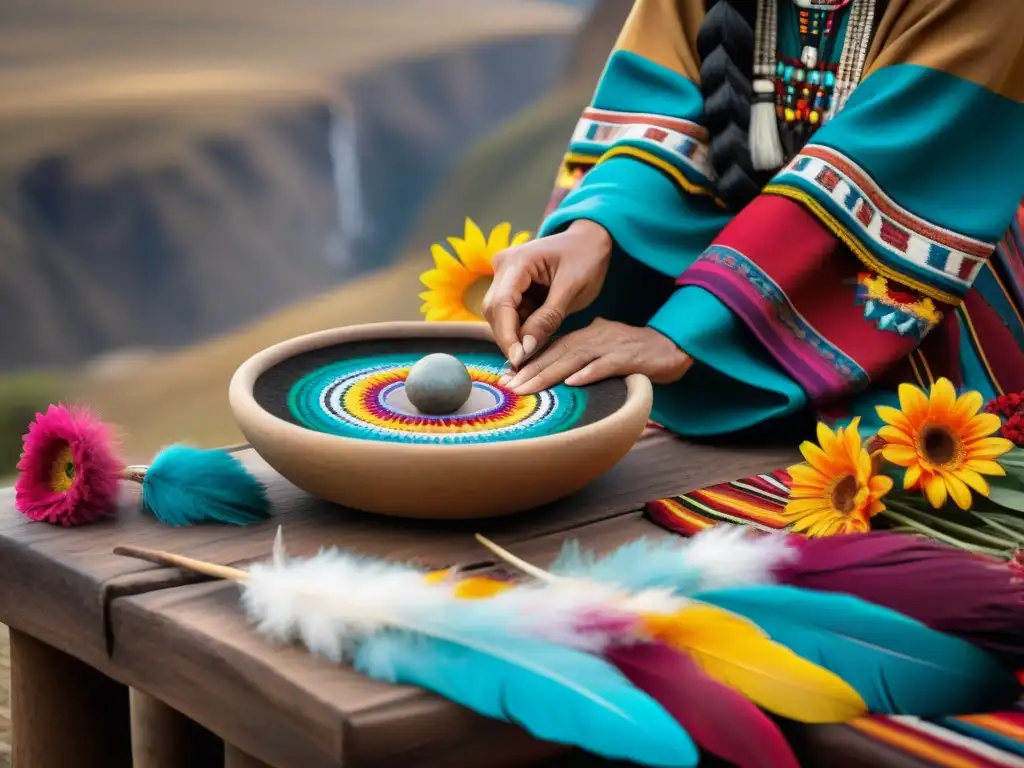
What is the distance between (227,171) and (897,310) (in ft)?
8.28

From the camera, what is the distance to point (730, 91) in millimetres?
1325

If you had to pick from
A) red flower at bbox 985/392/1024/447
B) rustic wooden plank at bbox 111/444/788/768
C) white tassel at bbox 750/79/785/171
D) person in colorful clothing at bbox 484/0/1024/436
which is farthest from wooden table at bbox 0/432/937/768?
white tassel at bbox 750/79/785/171

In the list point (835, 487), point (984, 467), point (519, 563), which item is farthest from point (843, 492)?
point (519, 563)

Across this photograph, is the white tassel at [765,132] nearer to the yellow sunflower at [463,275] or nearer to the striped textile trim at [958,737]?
the yellow sunflower at [463,275]

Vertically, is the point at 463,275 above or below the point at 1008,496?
above

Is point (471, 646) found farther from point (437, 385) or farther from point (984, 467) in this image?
point (984, 467)

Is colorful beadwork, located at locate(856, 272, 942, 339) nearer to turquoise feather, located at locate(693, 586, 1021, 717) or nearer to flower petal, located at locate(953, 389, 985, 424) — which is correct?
flower petal, located at locate(953, 389, 985, 424)

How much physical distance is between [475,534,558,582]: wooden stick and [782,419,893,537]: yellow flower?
0.82 feet

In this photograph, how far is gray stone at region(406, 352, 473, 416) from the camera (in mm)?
1018

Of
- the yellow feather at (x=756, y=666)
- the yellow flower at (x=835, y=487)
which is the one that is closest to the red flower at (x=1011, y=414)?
the yellow flower at (x=835, y=487)

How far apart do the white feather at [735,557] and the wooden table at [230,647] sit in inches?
4.7

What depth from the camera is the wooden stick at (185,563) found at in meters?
0.86

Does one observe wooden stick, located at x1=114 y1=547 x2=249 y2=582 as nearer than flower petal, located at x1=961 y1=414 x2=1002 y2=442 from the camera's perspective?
Yes

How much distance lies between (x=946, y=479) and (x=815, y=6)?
556mm
